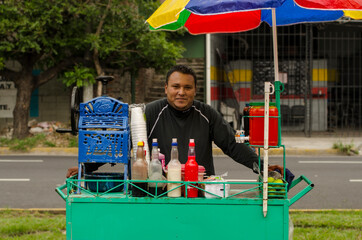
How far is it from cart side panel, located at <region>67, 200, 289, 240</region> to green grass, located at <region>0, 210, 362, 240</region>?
2.27 meters

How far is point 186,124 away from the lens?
358 cm

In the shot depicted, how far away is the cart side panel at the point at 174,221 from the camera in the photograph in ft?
9.36

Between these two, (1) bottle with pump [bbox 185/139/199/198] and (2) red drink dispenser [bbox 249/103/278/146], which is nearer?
(1) bottle with pump [bbox 185/139/199/198]

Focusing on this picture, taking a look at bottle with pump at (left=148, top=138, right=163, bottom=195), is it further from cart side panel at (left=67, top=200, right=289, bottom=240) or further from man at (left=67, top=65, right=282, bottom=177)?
man at (left=67, top=65, right=282, bottom=177)

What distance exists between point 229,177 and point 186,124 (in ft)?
20.9

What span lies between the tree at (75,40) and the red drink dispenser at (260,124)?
10800 millimetres

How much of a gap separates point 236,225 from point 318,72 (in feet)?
56.2

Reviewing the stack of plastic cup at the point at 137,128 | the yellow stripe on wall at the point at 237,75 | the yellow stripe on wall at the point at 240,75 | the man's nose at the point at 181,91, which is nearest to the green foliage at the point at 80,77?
the yellow stripe on wall at the point at 237,75

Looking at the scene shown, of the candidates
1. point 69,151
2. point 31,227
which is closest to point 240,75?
point 69,151

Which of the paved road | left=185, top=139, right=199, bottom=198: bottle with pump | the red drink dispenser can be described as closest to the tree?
the paved road

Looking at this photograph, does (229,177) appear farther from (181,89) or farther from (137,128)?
(137,128)

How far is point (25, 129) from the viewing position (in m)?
15.2

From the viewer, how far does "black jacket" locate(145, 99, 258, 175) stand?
354 centimetres

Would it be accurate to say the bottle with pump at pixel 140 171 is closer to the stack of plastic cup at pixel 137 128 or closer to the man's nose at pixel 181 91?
the stack of plastic cup at pixel 137 128
